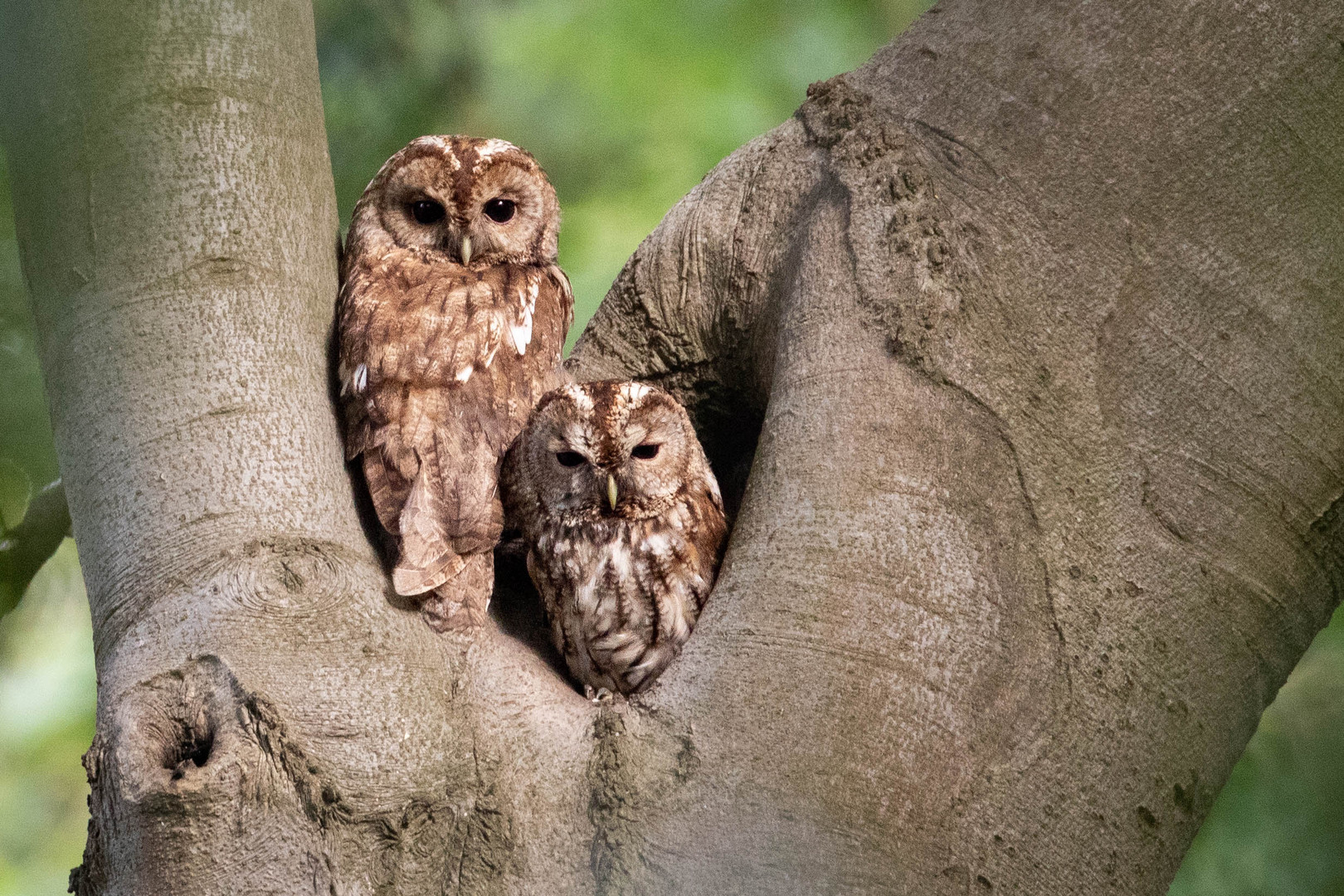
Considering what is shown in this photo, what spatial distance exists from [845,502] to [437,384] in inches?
33.1

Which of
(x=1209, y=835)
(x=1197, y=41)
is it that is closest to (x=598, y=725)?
(x=1197, y=41)

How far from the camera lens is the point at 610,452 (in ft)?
7.52

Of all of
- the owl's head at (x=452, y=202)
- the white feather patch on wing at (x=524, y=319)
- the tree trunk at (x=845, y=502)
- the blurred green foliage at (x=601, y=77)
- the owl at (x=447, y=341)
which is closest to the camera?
the tree trunk at (x=845, y=502)

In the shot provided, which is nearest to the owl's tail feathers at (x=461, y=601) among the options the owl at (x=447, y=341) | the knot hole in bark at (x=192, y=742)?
the owl at (x=447, y=341)

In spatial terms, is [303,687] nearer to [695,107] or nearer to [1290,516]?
[1290,516]

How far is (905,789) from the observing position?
4.54 ft

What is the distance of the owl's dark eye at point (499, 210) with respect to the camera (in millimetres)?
2471

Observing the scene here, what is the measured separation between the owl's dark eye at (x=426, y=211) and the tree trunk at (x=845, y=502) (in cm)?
55

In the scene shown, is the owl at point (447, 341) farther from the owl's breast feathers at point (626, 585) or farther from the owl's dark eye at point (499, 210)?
the owl's breast feathers at point (626, 585)

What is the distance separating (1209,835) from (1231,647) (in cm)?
132

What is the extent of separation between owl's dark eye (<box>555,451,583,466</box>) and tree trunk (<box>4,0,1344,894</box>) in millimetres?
597

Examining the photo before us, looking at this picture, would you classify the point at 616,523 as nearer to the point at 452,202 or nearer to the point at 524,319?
the point at 524,319

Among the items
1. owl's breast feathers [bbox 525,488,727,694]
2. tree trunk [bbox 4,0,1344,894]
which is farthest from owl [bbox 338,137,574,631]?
owl's breast feathers [bbox 525,488,727,694]

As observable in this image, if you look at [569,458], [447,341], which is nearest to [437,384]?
[447,341]
